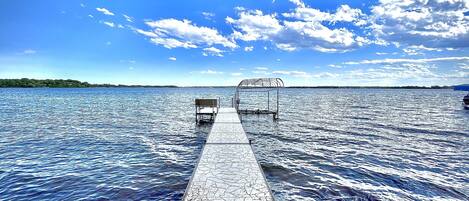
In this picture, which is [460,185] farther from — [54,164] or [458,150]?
[54,164]

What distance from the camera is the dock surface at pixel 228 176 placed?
7117 mm

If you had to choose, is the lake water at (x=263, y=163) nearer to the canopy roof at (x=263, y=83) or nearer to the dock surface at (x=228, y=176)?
the dock surface at (x=228, y=176)

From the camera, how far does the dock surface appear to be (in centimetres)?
712

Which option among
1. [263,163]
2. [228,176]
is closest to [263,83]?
[263,163]

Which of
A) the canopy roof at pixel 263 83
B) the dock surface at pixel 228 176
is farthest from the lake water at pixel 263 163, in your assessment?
the canopy roof at pixel 263 83

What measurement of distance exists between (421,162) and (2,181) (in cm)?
1772

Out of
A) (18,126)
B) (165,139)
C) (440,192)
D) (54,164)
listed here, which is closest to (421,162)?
(440,192)

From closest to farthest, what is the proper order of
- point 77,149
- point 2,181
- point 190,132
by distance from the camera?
1. point 2,181
2. point 77,149
3. point 190,132

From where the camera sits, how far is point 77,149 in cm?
1544

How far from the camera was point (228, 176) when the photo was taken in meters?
8.41

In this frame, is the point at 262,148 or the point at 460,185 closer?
the point at 460,185

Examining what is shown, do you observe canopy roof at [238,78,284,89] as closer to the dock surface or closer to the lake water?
the lake water

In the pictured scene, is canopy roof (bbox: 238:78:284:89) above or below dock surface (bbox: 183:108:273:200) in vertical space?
above

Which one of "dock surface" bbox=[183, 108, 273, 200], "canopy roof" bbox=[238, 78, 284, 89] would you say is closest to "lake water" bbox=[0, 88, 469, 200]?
"dock surface" bbox=[183, 108, 273, 200]
